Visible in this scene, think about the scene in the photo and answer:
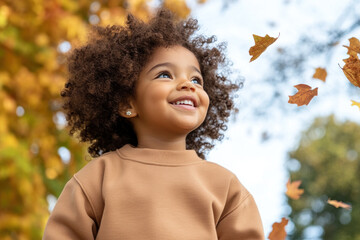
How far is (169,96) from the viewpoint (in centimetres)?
222

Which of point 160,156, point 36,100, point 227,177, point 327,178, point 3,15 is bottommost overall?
Answer: point 227,177

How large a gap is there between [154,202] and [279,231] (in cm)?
70

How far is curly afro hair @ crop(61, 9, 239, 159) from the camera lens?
2359 millimetres

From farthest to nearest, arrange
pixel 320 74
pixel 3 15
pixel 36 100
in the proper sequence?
pixel 36 100
pixel 3 15
pixel 320 74

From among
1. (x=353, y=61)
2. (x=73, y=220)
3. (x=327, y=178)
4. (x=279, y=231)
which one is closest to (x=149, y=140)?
(x=73, y=220)

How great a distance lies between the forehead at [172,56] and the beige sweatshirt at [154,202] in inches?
14.3

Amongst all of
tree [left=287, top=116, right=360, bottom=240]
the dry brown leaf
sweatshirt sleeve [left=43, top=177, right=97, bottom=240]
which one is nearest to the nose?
sweatshirt sleeve [left=43, top=177, right=97, bottom=240]

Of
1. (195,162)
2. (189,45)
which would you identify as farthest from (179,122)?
(189,45)

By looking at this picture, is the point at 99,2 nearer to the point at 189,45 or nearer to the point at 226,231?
the point at 189,45

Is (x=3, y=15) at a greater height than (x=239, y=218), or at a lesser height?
greater

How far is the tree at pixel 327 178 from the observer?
19.9 m

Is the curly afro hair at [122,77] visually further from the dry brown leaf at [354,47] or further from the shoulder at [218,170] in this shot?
the dry brown leaf at [354,47]

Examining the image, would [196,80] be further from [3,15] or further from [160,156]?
[3,15]

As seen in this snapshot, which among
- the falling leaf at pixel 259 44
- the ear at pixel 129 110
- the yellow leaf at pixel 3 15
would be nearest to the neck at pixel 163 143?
the ear at pixel 129 110
